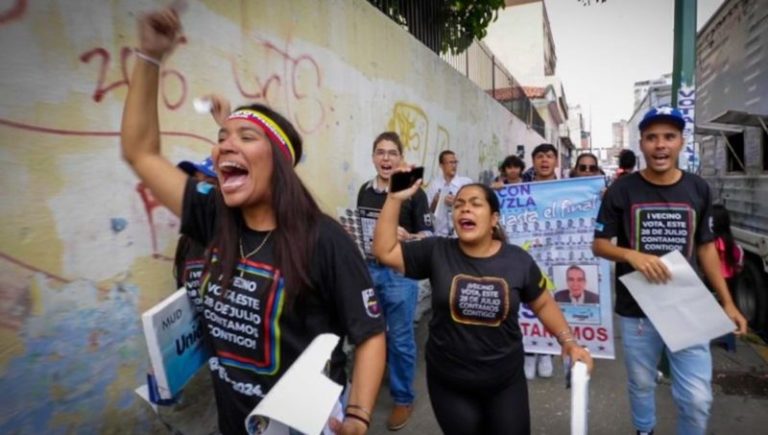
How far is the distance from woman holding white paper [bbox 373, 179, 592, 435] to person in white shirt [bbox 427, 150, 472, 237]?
2.64 meters

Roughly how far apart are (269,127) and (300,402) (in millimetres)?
807

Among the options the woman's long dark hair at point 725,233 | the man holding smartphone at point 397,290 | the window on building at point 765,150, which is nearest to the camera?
the man holding smartphone at point 397,290

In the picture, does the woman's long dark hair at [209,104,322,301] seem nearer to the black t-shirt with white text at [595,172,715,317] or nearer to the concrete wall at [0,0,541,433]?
the concrete wall at [0,0,541,433]

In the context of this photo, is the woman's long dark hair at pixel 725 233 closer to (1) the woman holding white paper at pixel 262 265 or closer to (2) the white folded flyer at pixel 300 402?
(1) the woman holding white paper at pixel 262 265

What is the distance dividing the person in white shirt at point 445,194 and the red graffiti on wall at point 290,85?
190 cm

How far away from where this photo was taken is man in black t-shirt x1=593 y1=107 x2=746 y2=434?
242 centimetres

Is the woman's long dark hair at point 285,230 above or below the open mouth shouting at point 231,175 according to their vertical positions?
below

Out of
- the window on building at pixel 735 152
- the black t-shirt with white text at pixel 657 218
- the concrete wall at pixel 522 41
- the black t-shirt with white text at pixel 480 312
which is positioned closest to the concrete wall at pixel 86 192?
the black t-shirt with white text at pixel 480 312

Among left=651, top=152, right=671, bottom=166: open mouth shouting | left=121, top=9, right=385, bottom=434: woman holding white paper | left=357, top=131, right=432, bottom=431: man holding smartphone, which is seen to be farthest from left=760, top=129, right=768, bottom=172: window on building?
left=121, top=9, right=385, bottom=434: woman holding white paper

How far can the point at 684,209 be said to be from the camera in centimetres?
249

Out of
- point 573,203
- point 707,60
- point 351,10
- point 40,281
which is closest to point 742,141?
point 707,60

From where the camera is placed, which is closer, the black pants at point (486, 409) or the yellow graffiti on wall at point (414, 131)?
the black pants at point (486, 409)

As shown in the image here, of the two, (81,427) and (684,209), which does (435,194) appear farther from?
(81,427)

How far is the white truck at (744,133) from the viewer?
477 centimetres
